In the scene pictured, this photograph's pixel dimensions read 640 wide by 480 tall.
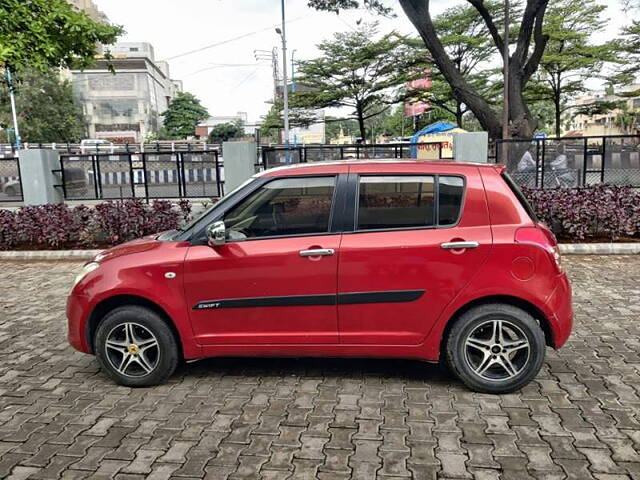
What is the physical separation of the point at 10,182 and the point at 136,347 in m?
9.75

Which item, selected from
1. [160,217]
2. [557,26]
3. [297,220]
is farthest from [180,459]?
[557,26]

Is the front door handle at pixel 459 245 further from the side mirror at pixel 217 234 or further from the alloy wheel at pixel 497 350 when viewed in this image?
the side mirror at pixel 217 234

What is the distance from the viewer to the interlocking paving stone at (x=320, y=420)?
2988mm

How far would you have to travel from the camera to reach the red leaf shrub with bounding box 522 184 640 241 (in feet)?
28.4

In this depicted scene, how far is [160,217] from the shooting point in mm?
9664

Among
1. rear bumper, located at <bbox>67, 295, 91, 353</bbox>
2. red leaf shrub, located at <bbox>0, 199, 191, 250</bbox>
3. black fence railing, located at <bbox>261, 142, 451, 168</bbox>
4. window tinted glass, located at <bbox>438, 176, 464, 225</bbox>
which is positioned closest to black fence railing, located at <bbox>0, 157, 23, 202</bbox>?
red leaf shrub, located at <bbox>0, 199, 191, 250</bbox>

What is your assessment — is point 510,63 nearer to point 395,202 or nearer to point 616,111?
point 395,202

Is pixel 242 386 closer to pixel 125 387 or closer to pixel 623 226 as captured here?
pixel 125 387

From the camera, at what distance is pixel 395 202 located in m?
3.87

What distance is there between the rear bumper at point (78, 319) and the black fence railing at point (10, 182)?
9.04 m

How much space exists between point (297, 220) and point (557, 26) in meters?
28.5

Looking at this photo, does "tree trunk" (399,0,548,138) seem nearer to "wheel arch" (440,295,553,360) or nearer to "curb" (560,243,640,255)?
"curb" (560,243,640,255)

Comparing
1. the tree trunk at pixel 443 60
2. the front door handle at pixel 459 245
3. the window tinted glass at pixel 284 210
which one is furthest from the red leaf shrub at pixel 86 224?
the tree trunk at pixel 443 60

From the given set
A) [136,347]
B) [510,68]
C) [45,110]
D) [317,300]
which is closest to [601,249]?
[317,300]
